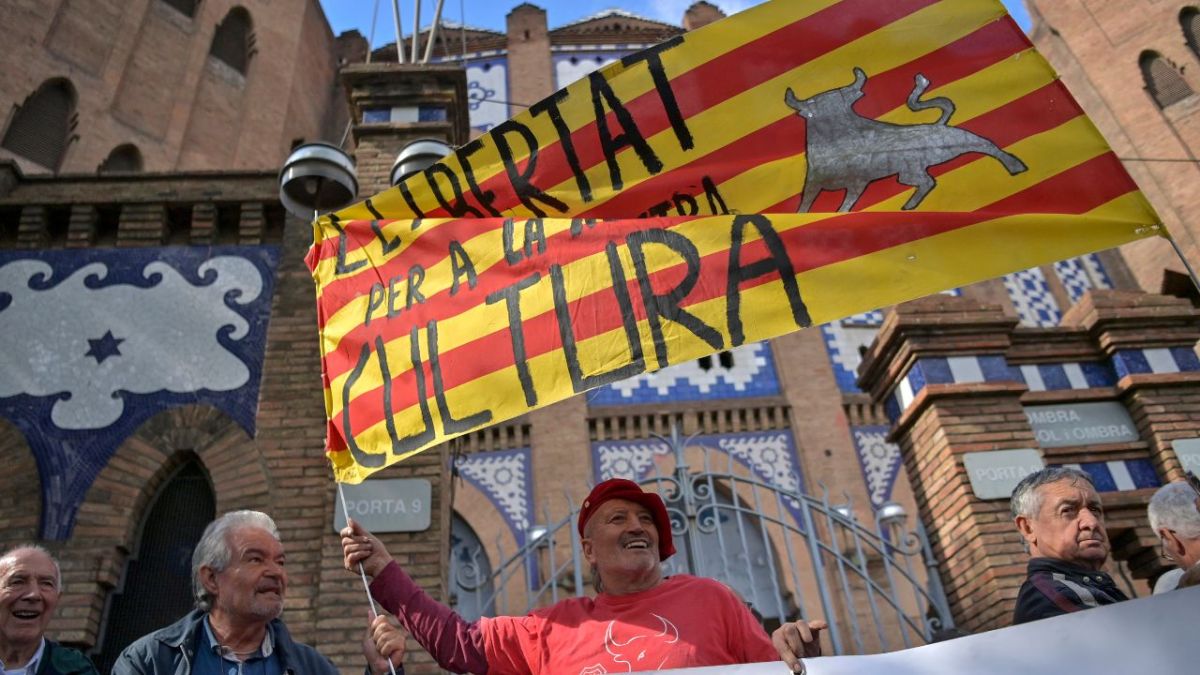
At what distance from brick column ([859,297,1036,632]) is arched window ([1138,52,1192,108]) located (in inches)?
518

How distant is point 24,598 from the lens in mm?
2820

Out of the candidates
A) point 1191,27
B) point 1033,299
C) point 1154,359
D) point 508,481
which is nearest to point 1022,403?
point 1154,359

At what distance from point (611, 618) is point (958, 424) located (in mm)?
3939

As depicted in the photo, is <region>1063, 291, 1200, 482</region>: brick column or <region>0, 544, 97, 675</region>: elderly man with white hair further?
<region>1063, 291, 1200, 482</region>: brick column

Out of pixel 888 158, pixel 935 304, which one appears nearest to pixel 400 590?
pixel 888 158

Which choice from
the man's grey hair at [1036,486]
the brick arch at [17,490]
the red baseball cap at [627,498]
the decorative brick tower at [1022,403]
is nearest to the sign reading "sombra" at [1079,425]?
the decorative brick tower at [1022,403]

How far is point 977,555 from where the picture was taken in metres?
5.38

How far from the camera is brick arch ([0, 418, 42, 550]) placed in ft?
17.1

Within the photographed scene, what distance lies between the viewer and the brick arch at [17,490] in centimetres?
521

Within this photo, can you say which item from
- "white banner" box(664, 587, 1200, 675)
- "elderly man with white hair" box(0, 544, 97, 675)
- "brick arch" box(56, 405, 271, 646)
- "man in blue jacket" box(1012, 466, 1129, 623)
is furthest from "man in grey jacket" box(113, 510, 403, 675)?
"brick arch" box(56, 405, 271, 646)

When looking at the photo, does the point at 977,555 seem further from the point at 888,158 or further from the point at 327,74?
the point at 327,74

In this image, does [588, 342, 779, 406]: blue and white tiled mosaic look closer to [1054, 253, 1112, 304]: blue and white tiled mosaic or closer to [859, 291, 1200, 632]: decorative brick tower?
[1054, 253, 1112, 304]: blue and white tiled mosaic

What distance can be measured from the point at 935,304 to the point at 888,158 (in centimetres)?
344

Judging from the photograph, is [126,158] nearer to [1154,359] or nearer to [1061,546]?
[1154,359]
